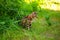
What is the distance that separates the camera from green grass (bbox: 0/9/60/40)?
4285mm

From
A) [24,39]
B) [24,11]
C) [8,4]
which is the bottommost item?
[24,39]

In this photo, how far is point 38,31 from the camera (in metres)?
4.63

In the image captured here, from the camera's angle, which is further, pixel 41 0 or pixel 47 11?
pixel 41 0

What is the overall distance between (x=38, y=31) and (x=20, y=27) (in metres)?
0.44

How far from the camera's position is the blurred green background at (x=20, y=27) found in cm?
430

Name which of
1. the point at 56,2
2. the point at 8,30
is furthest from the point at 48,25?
the point at 56,2

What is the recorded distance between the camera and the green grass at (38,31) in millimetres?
4285

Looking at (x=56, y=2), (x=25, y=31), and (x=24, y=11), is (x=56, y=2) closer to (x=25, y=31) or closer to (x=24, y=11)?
(x=24, y=11)

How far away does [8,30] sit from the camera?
434 cm

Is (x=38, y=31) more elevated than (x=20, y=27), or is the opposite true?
(x=20, y=27)

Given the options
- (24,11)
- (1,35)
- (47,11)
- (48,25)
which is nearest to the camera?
(1,35)

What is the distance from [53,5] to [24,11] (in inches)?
54.9

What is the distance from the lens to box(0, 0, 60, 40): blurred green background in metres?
4.30

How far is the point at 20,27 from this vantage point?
4629 mm
